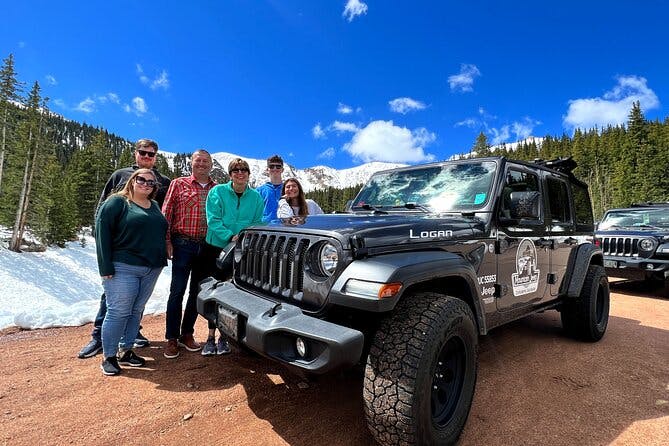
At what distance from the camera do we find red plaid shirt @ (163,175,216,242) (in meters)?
3.77

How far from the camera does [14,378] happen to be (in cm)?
318

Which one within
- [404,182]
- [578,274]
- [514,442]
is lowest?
[514,442]

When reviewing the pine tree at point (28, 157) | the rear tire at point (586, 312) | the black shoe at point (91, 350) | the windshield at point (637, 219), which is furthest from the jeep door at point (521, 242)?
the pine tree at point (28, 157)

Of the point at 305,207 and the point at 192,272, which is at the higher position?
the point at 305,207

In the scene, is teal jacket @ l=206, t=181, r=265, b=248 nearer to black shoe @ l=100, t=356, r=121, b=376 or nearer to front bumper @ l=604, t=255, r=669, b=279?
black shoe @ l=100, t=356, r=121, b=376

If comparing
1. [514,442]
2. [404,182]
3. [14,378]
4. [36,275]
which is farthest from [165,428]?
[36,275]

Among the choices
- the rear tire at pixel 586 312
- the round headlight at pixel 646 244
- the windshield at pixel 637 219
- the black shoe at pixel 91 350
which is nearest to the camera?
the black shoe at pixel 91 350

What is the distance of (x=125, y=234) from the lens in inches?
131

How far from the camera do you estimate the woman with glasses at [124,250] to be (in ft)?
10.7

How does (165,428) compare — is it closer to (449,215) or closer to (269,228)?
(269,228)

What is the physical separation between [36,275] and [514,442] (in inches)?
1128

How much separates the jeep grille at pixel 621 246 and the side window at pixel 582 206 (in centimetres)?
371

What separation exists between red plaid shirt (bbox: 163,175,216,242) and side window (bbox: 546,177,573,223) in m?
3.81

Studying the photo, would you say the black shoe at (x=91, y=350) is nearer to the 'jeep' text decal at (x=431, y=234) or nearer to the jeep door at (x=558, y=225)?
the 'jeep' text decal at (x=431, y=234)
